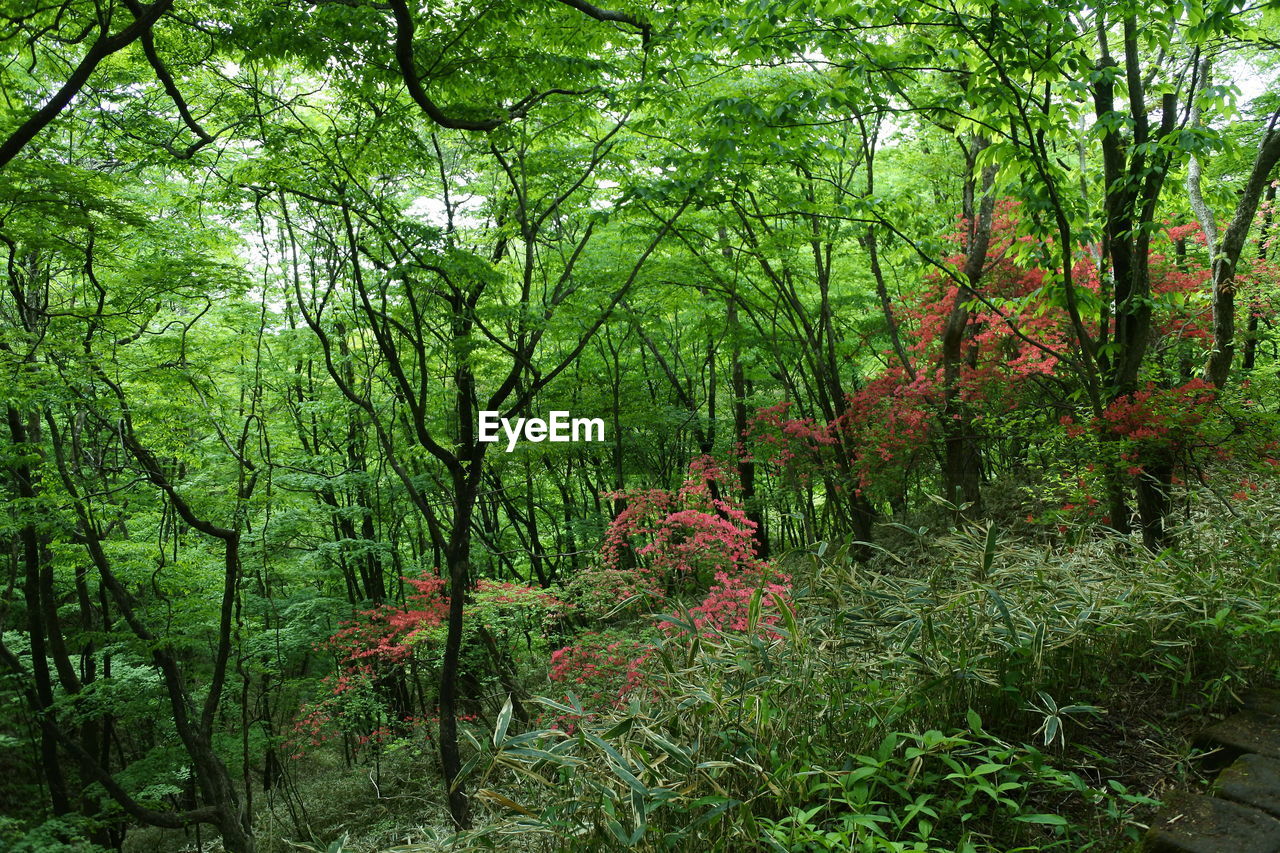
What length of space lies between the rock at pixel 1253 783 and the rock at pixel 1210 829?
0.03 metres

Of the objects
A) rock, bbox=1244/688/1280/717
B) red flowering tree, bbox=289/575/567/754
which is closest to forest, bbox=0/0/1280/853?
rock, bbox=1244/688/1280/717

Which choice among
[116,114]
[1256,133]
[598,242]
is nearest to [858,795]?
[116,114]

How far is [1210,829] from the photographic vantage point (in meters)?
1.59

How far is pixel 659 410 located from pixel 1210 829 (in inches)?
374

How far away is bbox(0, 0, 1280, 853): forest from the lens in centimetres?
199

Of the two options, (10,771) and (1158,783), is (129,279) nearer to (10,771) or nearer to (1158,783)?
(1158,783)

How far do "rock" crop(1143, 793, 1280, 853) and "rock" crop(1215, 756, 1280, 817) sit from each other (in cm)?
3

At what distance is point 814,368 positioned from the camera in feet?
29.4

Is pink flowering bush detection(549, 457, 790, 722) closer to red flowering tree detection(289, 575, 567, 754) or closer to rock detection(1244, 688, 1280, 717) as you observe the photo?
red flowering tree detection(289, 575, 567, 754)

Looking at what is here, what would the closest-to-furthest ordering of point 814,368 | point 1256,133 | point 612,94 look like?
point 612,94
point 1256,133
point 814,368

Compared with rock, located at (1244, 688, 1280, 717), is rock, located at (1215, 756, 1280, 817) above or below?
below

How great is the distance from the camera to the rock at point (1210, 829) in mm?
1536

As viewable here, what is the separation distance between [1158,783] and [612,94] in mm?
4793

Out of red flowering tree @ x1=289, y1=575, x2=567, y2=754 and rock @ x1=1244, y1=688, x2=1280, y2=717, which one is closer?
rock @ x1=1244, y1=688, x2=1280, y2=717
